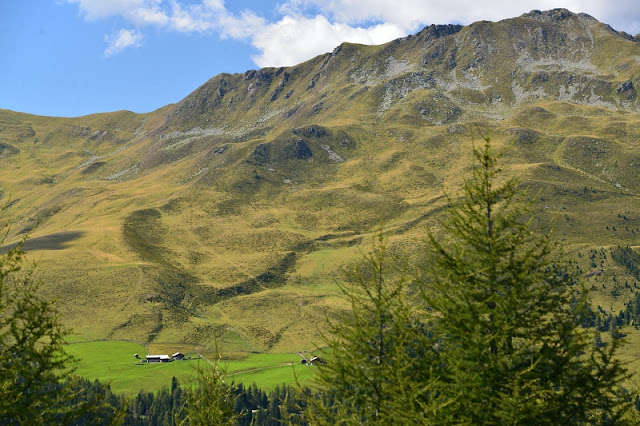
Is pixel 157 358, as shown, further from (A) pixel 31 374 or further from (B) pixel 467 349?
(B) pixel 467 349

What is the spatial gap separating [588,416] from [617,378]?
1.44 m

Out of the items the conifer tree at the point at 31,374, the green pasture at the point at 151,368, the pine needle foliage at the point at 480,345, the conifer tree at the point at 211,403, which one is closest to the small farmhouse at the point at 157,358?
the green pasture at the point at 151,368

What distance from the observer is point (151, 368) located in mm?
153875

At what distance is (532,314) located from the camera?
1493 cm

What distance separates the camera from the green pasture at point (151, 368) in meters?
142

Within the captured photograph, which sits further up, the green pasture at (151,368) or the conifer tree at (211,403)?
the conifer tree at (211,403)

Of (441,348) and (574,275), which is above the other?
(574,275)

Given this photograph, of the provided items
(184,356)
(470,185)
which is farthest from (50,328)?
(184,356)

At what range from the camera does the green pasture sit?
142m

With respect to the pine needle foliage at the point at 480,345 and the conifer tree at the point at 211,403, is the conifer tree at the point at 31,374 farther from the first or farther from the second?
the pine needle foliage at the point at 480,345

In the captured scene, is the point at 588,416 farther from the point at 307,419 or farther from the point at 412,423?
the point at 307,419

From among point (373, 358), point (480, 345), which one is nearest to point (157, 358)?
point (373, 358)

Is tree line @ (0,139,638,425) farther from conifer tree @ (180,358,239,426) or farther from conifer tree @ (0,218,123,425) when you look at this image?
conifer tree @ (180,358,239,426)

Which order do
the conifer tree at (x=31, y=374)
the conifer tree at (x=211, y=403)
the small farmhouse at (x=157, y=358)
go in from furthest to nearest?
the small farmhouse at (x=157, y=358), the conifer tree at (x=211, y=403), the conifer tree at (x=31, y=374)
